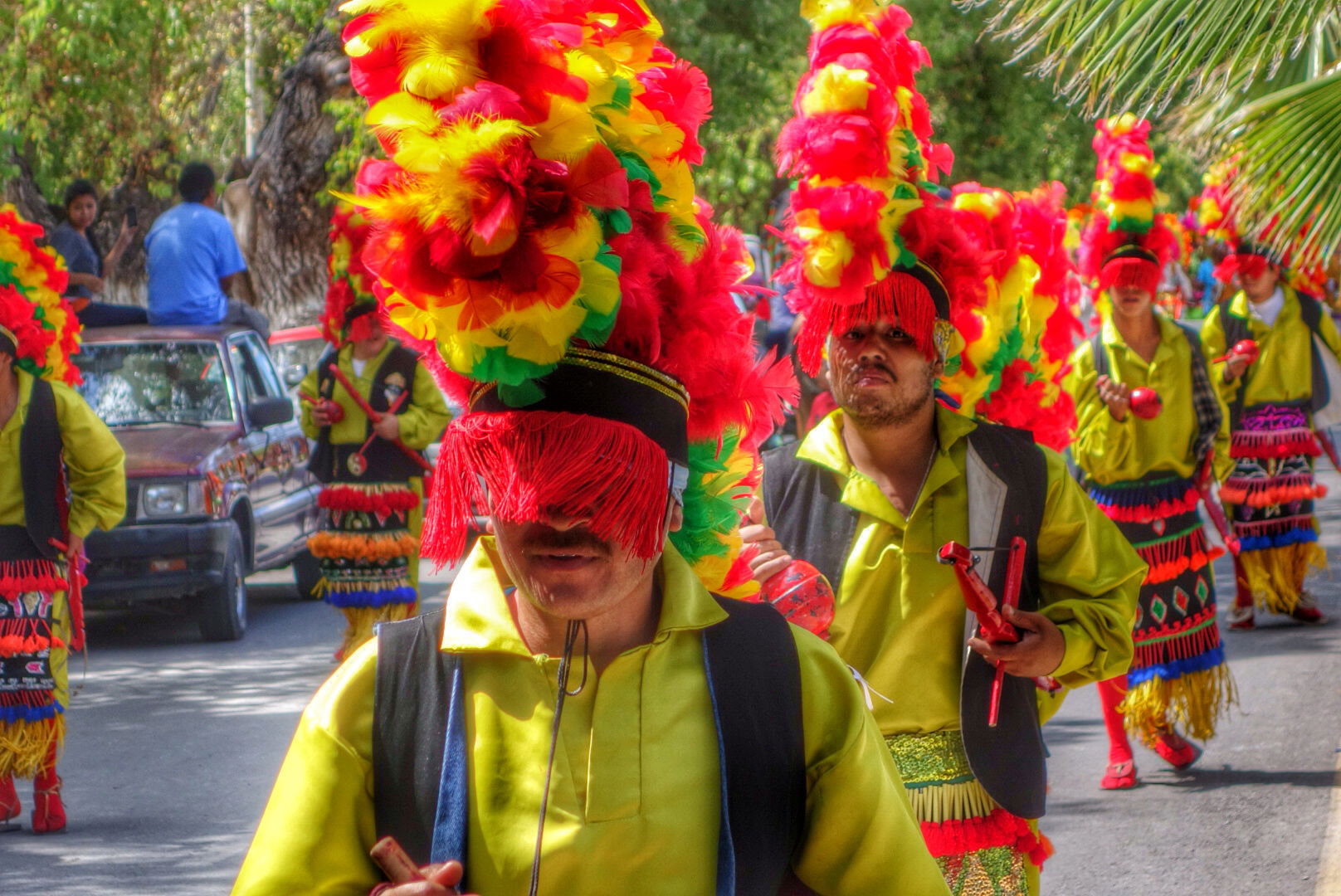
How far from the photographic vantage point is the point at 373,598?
31.4 ft

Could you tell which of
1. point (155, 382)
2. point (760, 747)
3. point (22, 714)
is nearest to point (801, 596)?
point (760, 747)

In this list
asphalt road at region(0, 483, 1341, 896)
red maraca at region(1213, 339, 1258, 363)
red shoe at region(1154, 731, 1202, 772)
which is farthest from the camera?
red maraca at region(1213, 339, 1258, 363)

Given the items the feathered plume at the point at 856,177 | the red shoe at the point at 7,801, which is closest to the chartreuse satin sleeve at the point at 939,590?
the feathered plume at the point at 856,177

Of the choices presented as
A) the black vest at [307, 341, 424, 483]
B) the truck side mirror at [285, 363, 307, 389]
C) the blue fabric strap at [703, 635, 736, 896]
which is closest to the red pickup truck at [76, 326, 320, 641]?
the black vest at [307, 341, 424, 483]

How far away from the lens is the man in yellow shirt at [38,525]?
670 cm

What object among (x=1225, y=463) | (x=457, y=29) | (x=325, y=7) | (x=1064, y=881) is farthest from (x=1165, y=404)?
(x=325, y=7)

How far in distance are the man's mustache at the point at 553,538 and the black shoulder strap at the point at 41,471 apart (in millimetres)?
4870

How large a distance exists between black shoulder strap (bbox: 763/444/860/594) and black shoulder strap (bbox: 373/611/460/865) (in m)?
1.79

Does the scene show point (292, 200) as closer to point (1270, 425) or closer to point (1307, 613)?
point (1270, 425)

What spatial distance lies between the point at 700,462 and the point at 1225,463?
6716 millimetres

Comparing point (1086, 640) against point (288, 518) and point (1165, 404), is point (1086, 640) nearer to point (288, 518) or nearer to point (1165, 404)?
point (1165, 404)

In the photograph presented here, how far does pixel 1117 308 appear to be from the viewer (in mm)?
7906

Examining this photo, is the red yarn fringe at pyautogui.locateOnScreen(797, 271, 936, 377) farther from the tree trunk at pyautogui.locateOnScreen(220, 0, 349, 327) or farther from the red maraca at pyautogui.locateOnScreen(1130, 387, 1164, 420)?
the tree trunk at pyautogui.locateOnScreen(220, 0, 349, 327)

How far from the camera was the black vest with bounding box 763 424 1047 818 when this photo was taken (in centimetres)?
385
